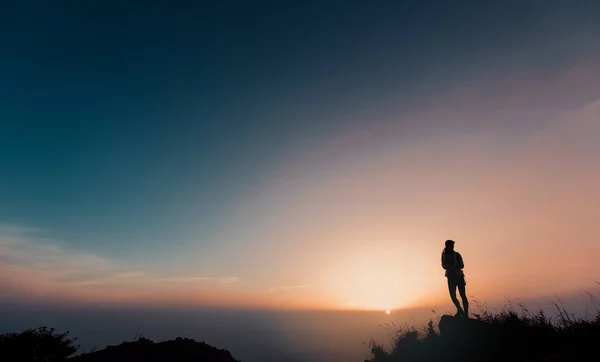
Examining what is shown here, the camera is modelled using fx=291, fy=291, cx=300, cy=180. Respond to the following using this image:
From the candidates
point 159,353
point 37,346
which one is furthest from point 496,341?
point 37,346

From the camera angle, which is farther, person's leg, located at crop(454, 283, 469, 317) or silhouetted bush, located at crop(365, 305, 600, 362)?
person's leg, located at crop(454, 283, 469, 317)

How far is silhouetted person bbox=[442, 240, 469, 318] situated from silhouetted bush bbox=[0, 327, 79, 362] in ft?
53.1

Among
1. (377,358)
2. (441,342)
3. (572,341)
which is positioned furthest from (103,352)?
(572,341)

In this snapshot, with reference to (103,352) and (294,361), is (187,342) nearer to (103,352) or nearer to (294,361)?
(103,352)

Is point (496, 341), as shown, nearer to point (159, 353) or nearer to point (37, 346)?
point (159, 353)

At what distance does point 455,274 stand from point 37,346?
18.1m

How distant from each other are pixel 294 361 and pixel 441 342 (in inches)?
7580

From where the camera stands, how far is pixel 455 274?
1190cm

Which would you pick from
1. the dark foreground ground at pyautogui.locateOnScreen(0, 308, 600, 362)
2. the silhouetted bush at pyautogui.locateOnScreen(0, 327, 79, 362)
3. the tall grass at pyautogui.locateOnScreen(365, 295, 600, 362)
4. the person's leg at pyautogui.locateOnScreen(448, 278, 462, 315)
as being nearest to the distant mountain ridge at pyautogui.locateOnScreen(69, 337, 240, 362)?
the dark foreground ground at pyautogui.locateOnScreen(0, 308, 600, 362)

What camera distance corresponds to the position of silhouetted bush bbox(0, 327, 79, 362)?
38.2 ft

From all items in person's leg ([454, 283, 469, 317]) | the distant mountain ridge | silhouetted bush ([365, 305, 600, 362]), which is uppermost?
person's leg ([454, 283, 469, 317])

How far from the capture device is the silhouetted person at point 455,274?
1182 cm

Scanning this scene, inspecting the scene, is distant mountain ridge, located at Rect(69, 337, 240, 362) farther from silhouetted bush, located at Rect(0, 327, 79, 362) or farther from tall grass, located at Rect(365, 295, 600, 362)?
tall grass, located at Rect(365, 295, 600, 362)

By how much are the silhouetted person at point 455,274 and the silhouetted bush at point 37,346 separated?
16173 millimetres
